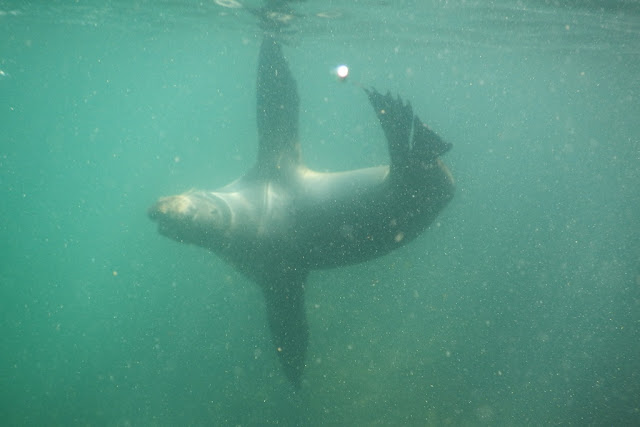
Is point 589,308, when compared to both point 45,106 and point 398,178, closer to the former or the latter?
point 398,178

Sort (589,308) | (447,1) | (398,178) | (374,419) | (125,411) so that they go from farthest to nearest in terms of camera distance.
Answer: (589,308) → (125,411) → (447,1) → (374,419) → (398,178)

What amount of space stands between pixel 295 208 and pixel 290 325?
1697mm

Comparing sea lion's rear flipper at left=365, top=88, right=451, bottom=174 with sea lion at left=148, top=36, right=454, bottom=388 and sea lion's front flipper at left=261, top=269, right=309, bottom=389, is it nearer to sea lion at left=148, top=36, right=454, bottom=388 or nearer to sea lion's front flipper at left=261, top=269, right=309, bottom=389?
sea lion at left=148, top=36, right=454, bottom=388

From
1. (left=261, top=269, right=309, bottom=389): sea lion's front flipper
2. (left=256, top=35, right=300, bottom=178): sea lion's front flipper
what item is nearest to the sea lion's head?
(left=256, top=35, right=300, bottom=178): sea lion's front flipper

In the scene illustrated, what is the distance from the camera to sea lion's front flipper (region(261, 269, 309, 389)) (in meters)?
5.22

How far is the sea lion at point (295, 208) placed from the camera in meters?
3.85

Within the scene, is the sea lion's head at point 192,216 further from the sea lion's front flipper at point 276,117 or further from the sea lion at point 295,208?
the sea lion's front flipper at point 276,117

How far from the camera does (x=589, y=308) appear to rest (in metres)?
27.7

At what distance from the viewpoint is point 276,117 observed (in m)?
5.43

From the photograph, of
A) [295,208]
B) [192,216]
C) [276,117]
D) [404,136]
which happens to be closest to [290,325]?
[295,208]

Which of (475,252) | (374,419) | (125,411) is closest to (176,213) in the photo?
(374,419)

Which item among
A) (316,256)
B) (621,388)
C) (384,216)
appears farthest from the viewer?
(621,388)

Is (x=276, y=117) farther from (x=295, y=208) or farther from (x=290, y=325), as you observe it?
(x=290, y=325)

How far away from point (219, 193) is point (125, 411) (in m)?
11.0
